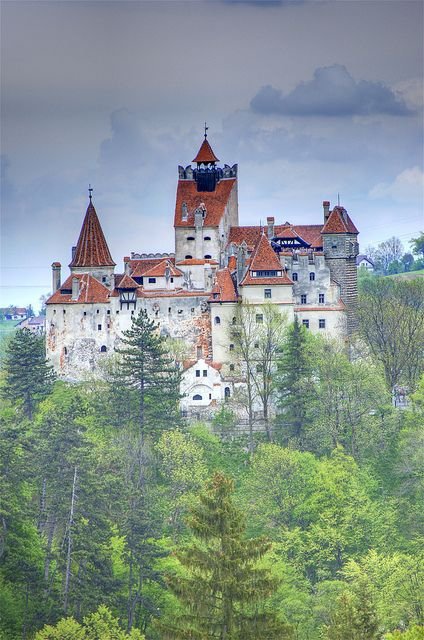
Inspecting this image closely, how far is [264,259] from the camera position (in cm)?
8431

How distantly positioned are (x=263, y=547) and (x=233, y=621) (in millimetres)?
2650

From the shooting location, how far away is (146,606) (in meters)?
63.5

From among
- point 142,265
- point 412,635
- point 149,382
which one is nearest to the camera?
point 412,635

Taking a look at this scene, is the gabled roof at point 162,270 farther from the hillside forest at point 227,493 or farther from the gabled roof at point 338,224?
the gabled roof at point 338,224

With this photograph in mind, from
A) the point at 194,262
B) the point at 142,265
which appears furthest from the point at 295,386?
→ the point at 142,265

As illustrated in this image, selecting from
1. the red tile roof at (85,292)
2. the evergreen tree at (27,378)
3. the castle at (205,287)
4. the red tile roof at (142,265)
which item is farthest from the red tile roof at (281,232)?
the evergreen tree at (27,378)

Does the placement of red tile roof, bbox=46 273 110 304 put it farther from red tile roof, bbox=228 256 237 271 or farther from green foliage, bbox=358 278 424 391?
green foliage, bbox=358 278 424 391

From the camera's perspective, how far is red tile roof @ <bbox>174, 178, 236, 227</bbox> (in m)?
88.8

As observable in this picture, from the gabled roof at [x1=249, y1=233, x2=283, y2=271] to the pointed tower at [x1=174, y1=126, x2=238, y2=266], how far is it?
3997 mm

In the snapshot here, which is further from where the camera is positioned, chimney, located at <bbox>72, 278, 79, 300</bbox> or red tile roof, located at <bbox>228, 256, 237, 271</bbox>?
chimney, located at <bbox>72, 278, 79, 300</bbox>

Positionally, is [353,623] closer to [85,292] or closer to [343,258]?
[343,258]

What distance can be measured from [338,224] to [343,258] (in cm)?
206

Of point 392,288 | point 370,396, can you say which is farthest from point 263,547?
point 392,288

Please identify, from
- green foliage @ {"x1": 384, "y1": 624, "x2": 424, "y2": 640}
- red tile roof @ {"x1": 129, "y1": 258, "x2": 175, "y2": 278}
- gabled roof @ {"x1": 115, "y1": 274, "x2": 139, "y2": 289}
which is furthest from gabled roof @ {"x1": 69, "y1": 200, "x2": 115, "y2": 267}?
green foliage @ {"x1": 384, "y1": 624, "x2": 424, "y2": 640}
